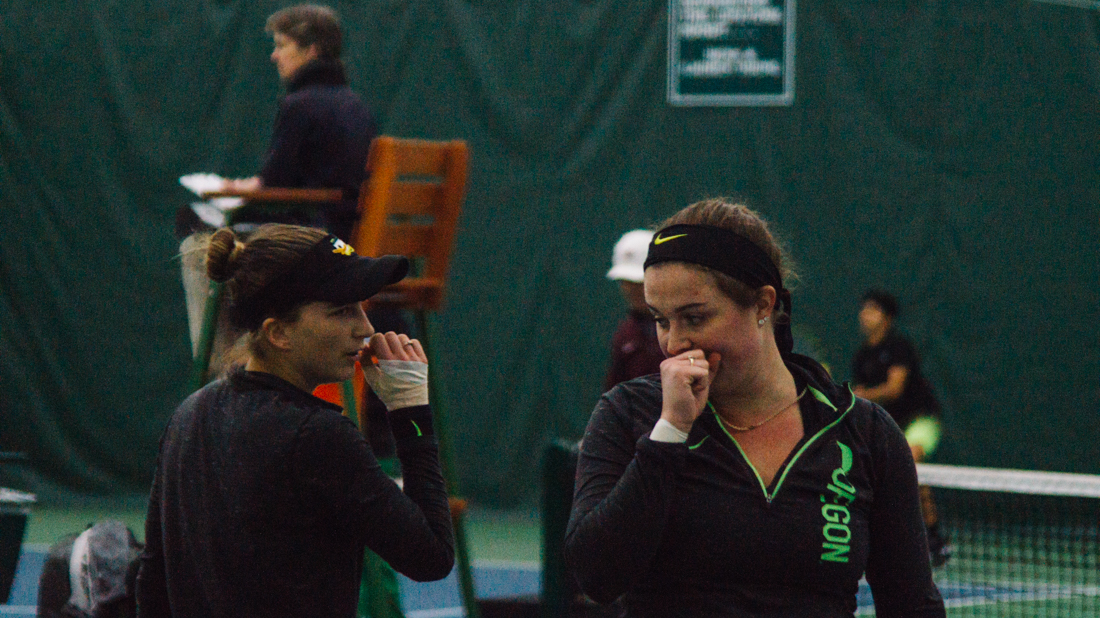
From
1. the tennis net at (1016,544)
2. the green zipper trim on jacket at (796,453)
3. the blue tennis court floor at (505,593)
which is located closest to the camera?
the green zipper trim on jacket at (796,453)

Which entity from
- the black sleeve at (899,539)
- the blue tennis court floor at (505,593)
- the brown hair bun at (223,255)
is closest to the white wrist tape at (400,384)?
the brown hair bun at (223,255)

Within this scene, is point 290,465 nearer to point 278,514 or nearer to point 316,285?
point 278,514

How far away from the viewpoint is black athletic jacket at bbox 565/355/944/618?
2.16 m

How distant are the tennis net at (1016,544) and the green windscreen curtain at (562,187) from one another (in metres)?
0.60

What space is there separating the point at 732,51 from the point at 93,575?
6340 mm

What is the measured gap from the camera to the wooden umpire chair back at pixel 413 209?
417 cm

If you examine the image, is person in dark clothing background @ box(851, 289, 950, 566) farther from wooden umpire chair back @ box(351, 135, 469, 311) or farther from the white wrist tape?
the white wrist tape

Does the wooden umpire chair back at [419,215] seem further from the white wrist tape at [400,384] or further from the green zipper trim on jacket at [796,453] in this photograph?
the green zipper trim on jacket at [796,453]

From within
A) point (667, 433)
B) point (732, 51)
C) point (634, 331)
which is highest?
point (732, 51)

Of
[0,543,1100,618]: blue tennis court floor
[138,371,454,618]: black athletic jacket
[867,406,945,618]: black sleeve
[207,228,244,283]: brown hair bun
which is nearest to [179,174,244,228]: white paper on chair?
[207,228,244,283]: brown hair bun

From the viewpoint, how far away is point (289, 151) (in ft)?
14.4

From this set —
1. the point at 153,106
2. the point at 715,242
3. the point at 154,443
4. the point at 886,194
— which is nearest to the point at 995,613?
the point at 886,194

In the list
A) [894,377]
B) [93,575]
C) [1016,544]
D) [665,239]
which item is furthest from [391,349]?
[1016,544]

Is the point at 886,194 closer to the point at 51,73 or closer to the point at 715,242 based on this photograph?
the point at 51,73
